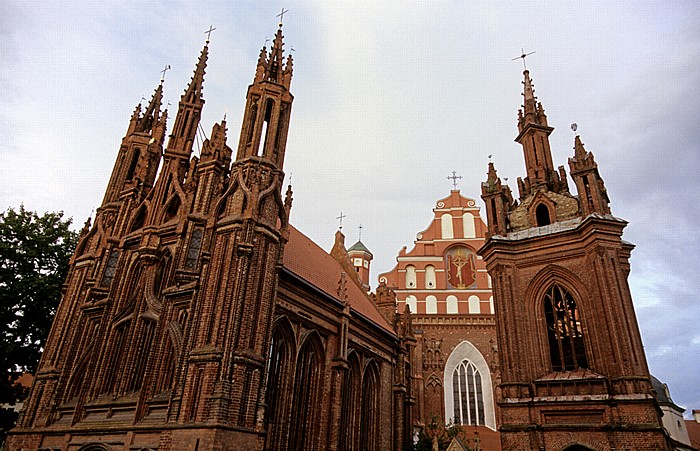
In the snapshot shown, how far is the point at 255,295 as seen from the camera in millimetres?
14023

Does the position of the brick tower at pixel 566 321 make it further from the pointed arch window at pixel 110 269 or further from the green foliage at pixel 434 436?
the pointed arch window at pixel 110 269

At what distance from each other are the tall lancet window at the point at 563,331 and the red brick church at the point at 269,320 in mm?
57

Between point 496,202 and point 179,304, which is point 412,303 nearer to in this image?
point 496,202

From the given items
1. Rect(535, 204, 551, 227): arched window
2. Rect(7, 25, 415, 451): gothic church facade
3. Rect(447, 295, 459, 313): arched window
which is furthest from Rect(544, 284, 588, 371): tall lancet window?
Rect(447, 295, 459, 313): arched window

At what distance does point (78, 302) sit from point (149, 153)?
22.7 feet

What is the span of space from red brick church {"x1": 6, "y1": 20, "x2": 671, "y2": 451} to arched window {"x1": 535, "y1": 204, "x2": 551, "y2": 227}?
11 centimetres

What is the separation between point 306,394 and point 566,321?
33.9 feet

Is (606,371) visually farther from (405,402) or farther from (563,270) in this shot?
(405,402)

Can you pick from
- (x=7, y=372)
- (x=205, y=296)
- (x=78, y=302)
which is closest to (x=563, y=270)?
(x=205, y=296)

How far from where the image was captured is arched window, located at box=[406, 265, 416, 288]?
3394 centimetres

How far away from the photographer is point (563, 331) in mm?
19219

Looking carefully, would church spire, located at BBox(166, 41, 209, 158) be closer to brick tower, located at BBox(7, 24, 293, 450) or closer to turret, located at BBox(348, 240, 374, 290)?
brick tower, located at BBox(7, 24, 293, 450)

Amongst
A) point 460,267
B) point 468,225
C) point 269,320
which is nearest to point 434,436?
point 269,320

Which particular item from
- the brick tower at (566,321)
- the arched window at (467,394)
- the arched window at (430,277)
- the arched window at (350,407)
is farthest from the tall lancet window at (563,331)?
the arched window at (430,277)
